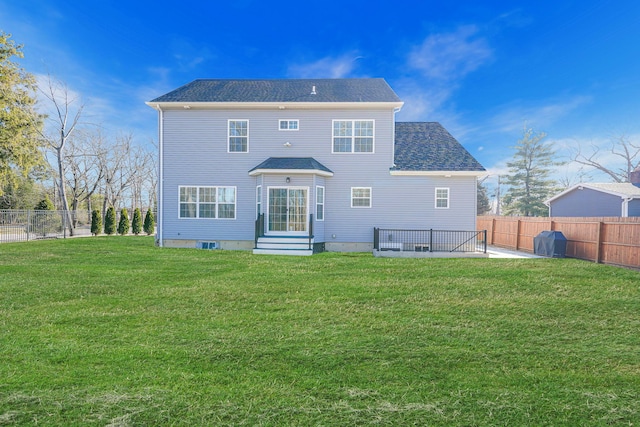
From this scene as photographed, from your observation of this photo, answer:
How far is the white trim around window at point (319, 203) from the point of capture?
14070 millimetres

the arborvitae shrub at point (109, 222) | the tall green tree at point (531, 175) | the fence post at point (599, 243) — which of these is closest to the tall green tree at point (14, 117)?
the arborvitae shrub at point (109, 222)

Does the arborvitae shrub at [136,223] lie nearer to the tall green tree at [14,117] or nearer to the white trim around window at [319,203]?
the tall green tree at [14,117]

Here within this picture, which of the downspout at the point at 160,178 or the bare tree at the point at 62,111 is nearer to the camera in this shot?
the downspout at the point at 160,178

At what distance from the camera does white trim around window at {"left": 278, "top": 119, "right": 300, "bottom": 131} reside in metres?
14.7

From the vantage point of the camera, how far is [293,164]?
13.8 metres

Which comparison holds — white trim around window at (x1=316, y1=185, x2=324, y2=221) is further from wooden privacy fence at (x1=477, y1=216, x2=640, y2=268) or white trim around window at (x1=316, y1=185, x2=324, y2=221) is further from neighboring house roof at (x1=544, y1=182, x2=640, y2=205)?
neighboring house roof at (x1=544, y1=182, x2=640, y2=205)

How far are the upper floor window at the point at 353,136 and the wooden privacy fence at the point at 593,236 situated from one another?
28.2 feet

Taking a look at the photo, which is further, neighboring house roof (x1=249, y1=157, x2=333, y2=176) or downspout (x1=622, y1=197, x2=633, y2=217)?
downspout (x1=622, y1=197, x2=633, y2=217)

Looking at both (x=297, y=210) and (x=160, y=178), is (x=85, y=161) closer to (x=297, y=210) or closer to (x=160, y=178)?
(x=160, y=178)

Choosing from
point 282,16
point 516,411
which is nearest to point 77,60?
point 282,16

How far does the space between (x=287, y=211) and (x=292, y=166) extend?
6.34 feet

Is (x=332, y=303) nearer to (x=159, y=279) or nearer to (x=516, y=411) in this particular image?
(x=516, y=411)

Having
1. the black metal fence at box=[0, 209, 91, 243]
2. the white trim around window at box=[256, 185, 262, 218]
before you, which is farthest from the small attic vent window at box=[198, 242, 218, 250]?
the black metal fence at box=[0, 209, 91, 243]

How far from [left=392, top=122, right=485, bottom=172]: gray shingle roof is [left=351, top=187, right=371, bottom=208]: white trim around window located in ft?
5.41
